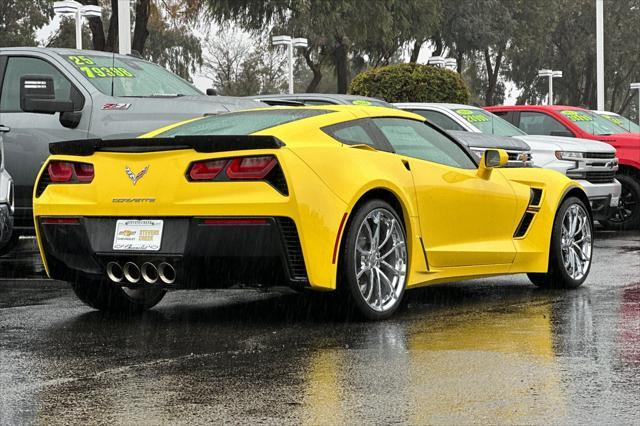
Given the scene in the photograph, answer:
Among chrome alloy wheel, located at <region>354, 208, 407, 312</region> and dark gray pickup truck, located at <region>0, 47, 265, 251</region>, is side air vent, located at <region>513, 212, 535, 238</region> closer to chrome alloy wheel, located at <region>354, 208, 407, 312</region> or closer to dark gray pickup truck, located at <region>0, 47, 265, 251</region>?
chrome alloy wheel, located at <region>354, 208, 407, 312</region>

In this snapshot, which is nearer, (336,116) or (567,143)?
(336,116)

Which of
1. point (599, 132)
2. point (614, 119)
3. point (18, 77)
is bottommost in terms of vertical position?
point (599, 132)

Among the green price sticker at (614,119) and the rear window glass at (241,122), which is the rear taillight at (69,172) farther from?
the green price sticker at (614,119)

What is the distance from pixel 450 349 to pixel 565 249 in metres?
3.27

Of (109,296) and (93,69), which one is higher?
(93,69)

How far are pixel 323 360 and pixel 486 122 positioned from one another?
1053 cm

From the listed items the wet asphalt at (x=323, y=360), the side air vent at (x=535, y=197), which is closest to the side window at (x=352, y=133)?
the wet asphalt at (x=323, y=360)

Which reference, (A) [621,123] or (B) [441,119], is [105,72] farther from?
(A) [621,123]

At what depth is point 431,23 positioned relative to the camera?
4559 cm

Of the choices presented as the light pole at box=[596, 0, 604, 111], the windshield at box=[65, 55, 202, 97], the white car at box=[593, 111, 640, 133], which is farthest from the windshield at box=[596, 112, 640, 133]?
the light pole at box=[596, 0, 604, 111]

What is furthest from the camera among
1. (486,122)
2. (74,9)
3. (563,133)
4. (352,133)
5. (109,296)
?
(74,9)

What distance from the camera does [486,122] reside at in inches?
659

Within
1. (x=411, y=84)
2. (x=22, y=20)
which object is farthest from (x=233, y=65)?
(x=411, y=84)

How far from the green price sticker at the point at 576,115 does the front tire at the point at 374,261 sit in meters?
11.0
